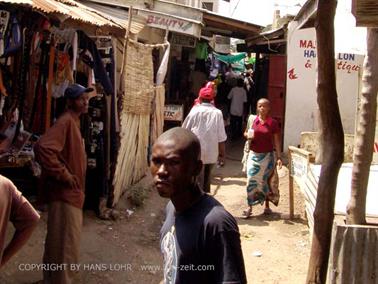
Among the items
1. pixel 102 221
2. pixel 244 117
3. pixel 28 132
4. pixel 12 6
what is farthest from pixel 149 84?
pixel 244 117

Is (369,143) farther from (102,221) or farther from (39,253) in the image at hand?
(102,221)

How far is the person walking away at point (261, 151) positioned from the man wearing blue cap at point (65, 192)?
3.45 metres

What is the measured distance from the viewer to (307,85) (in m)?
11.8

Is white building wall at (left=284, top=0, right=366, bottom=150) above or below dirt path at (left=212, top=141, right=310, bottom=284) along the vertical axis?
above

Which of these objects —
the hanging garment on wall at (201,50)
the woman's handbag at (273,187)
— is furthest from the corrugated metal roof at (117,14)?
the hanging garment on wall at (201,50)

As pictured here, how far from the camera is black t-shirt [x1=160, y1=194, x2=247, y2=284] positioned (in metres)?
2.06

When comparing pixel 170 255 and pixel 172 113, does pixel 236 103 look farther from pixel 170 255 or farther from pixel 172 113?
pixel 170 255

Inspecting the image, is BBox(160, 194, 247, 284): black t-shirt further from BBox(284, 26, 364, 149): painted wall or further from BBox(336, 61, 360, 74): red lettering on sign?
BBox(336, 61, 360, 74): red lettering on sign

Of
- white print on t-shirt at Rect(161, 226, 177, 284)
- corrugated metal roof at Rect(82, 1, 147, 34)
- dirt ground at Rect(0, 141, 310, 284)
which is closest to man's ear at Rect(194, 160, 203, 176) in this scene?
white print on t-shirt at Rect(161, 226, 177, 284)

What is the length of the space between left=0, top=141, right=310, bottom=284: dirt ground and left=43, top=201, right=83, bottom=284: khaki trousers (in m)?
0.66

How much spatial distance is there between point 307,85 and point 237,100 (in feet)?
14.8

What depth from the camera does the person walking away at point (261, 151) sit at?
746 centimetres

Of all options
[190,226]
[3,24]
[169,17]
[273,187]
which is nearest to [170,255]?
[190,226]

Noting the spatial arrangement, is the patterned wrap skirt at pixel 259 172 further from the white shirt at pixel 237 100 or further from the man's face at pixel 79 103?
the white shirt at pixel 237 100
